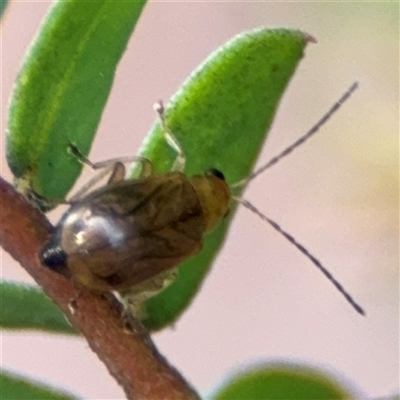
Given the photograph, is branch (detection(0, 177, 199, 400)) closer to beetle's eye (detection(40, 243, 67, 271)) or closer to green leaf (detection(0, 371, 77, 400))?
beetle's eye (detection(40, 243, 67, 271))

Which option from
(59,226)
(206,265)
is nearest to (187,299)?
(206,265)

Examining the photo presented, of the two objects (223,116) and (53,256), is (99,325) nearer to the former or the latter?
(53,256)

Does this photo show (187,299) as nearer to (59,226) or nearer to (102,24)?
(59,226)

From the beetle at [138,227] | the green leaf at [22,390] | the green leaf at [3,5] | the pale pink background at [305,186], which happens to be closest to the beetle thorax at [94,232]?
the beetle at [138,227]

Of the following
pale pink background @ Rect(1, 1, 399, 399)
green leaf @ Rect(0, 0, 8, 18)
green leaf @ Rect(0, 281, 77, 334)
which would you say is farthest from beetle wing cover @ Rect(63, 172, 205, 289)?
pale pink background @ Rect(1, 1, 399, 399)

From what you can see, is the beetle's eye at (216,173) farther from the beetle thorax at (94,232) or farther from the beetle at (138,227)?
the beetle thorax at (94,232)

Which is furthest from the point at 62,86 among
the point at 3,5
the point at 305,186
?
the point at 305,186
